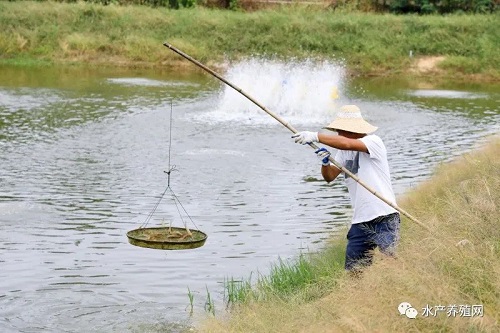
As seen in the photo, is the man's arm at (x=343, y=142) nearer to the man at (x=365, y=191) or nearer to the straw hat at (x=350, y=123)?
the man at (x=365, y=191)

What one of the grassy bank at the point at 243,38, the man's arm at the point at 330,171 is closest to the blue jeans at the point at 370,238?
the man's arm at the point at 330,171

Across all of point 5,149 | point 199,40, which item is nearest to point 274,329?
point 5,149

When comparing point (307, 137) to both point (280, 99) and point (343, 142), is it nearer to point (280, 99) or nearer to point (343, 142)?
point (343, 142)

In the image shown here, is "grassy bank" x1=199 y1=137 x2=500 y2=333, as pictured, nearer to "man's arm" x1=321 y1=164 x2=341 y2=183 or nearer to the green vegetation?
the green vegetation

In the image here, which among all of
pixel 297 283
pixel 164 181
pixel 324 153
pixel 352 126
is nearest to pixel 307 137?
pixel 324 153

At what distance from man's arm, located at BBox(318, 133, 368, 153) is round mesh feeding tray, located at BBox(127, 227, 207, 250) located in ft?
7.12

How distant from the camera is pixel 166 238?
9.31m

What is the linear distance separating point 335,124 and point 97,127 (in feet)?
45.8

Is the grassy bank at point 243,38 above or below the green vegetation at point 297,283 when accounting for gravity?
below

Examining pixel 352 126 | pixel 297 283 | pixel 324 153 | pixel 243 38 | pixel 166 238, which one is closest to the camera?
pixel 324 153

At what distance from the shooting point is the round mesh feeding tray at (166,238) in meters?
8.80

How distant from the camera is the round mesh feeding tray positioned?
8.80 meters

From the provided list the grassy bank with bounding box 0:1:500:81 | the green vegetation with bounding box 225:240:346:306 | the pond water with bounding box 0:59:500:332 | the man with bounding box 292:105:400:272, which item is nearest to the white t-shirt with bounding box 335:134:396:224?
the man with bounding box 292:105:400:272

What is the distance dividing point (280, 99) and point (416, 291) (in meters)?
19.9
